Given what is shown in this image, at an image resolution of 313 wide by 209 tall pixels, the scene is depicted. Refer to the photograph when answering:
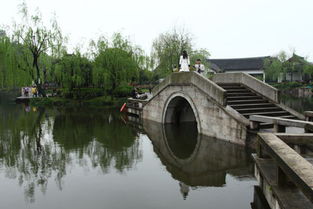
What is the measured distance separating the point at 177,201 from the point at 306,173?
3.33m

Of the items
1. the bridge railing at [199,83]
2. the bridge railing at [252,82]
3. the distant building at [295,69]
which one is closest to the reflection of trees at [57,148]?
the bridge railing at [199,83]

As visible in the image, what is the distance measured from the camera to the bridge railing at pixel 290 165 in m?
3.19

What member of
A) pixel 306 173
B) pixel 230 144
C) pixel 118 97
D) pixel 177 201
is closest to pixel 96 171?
pixel 177 201

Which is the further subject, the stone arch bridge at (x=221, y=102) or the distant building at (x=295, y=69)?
the distant building at (x=295, y=69)

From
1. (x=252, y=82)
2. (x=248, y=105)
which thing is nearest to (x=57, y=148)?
(x=248, y=105)

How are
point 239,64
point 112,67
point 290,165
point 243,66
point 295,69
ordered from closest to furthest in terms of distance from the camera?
1. point 290,165
2. point 112,67
3. point 295,69
4. point 243,66
5. point 239,64

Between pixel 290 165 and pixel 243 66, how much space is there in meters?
50.4

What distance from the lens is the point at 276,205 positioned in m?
4.47

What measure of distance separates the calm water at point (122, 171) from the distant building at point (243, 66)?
38.0 meters

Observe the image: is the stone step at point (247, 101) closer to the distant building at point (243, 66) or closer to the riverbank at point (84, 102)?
the riverbank at point (84, 102)

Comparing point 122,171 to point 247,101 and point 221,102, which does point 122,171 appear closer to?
point 221,102

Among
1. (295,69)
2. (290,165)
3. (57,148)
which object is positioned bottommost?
(57,148)

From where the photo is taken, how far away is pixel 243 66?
51500mm

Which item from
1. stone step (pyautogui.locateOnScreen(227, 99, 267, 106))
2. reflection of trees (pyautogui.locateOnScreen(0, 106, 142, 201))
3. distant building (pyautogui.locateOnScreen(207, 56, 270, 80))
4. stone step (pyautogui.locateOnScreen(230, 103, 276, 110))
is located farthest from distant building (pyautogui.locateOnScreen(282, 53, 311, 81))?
reflection of trees (pyautogui.locateOnScreen(0, 106, 142, 201))
